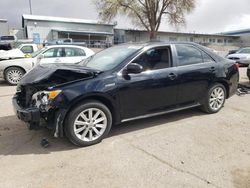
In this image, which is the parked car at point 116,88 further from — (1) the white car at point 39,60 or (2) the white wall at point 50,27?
(2) the white wall at point 50,27

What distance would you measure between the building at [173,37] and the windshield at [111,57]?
30.1 meters

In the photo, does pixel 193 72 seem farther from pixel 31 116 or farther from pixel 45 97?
pixel 31 116

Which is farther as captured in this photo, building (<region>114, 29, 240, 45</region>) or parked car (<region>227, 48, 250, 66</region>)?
building (<region>114, 29, 240, 45</region>)

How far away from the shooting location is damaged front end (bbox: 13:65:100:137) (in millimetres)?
3686

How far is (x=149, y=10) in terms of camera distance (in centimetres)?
3272

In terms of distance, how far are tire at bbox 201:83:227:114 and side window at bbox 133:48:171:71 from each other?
124 centimetres

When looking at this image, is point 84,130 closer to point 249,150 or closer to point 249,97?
point 249,150

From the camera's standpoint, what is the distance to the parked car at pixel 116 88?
12.3 ft

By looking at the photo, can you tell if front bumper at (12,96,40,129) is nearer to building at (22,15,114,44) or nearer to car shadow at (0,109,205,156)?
car shadow at (0,109,205,156)

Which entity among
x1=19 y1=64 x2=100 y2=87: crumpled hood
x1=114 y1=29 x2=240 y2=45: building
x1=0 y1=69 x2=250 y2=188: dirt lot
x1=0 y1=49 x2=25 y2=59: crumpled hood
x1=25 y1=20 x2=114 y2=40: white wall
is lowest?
x1=0 y1=69 x2=250 y2=188: dirt lot

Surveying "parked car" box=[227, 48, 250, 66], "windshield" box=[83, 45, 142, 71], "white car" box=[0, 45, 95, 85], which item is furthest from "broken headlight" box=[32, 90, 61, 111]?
"parked car" box=[227, 48, 250, 66]

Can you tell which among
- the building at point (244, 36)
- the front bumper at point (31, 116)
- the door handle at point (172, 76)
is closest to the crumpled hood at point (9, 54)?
the front bumper at point (31, 116)

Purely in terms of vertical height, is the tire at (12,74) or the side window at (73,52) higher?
the side window at (73,52)

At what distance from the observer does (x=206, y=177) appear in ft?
10.1
